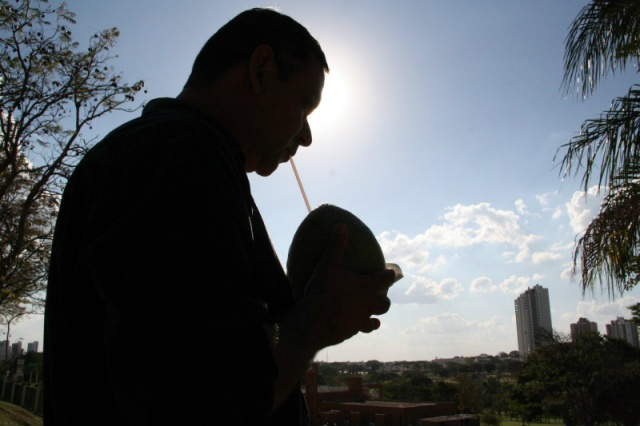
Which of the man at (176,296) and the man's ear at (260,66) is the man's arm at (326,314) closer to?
the man at (176,296)

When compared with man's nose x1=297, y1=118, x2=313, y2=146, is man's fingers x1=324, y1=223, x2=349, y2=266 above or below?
below

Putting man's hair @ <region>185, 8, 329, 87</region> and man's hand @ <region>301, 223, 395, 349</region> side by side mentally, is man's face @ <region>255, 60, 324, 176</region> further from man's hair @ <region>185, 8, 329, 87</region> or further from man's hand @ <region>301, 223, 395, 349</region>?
man's hand @ <region>301, 223, 395, 349</region>

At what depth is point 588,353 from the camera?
29.9 meters

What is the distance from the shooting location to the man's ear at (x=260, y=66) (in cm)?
134

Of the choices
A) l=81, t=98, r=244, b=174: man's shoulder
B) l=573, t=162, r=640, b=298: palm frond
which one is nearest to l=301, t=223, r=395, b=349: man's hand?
l=81, t=98, r=244, b=174: man's shoulder

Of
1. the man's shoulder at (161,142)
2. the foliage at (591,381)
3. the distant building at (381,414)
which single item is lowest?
the distant building at (381,414)

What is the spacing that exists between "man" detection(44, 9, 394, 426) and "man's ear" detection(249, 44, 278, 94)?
0.18 meters

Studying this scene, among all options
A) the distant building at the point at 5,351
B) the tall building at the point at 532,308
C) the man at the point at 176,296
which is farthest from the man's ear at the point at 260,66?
the tall building at the point at 532,308

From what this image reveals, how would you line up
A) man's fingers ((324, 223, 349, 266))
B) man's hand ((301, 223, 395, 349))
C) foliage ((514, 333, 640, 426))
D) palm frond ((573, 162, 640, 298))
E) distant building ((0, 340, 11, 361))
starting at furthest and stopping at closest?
foliage ((514, 333, 640, 426)) < distant building ((0, 340, 11, 361)) < palm frond ((573, 162, 640, 298)) < man's fingers ((324, 223, 349, 266)) < man's hand ((301, 223, 395, 349))

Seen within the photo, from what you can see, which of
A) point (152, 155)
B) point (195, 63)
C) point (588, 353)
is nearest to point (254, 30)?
point (195, 63)

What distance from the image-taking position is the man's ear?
1.34m

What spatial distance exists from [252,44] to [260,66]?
0.08 m

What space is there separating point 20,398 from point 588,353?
37415 mm

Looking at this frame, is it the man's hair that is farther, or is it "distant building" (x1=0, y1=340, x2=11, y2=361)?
"distant building" (x1=0, y1=340, x2=11, y2=361)
